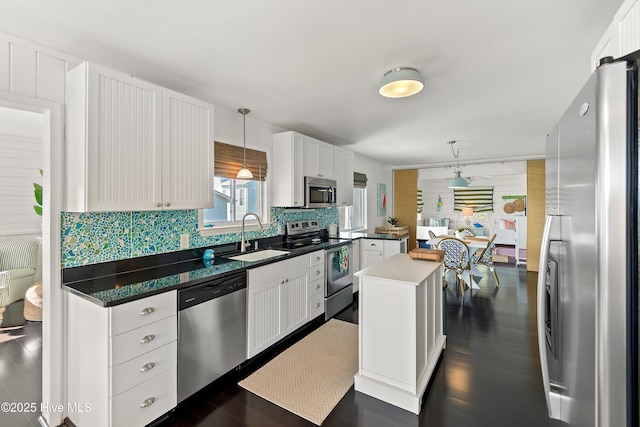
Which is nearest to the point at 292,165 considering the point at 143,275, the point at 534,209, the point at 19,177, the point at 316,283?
the point at 316,283

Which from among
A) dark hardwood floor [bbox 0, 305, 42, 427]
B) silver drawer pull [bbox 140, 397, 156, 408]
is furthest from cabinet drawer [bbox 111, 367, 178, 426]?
dark hardwood floor [bbox 0, 305, 42, 427]

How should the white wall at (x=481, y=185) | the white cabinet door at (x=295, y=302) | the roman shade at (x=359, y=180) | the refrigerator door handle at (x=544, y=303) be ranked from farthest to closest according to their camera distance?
the white wall at (x=481, y=185) → the roman shade at (x=359, y=180) → the white cabinet door at (x=295, y=302) → the refrigerator door handle at (x=544, y=303)

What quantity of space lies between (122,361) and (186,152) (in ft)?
4.78

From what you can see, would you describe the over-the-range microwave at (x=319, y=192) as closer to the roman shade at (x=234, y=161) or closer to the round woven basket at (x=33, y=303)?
the roman shade at (x=234, y=161)

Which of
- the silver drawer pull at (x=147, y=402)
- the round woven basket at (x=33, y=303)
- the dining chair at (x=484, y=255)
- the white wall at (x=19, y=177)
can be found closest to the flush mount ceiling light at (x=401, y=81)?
the silver drawer pull at (x=147, y=402)

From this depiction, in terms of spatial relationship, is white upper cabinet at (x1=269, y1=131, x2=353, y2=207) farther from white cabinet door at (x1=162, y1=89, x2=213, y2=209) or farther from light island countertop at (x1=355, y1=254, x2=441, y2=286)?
light island countertop at (x1=355, y1=254, x2=441, y2=286)

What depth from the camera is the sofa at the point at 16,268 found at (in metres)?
3.58

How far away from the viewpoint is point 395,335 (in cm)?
205

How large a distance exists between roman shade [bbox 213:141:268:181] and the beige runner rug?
188cm

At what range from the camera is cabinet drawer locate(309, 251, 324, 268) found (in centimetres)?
326

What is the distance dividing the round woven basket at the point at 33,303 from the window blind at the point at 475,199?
9211 millimetres

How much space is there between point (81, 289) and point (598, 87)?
8.22 feet

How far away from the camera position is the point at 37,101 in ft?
5.87

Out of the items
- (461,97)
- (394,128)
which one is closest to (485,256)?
(394,128)
